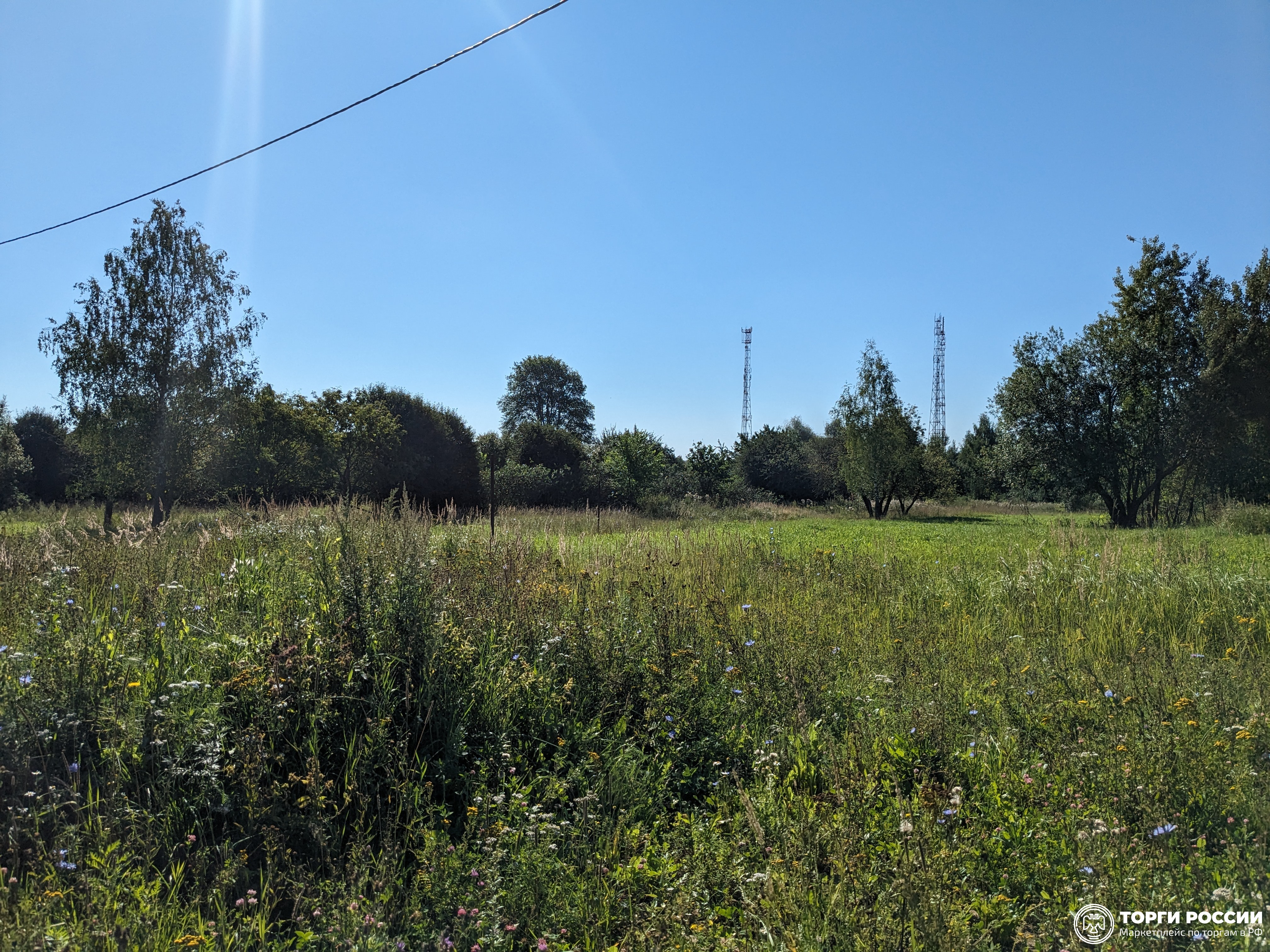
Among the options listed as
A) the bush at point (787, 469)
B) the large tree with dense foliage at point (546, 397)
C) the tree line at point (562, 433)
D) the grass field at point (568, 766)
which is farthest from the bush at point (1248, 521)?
the large tree with dense foliage at point (546, 397)

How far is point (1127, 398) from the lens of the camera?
23.4 meters

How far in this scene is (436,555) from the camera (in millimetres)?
6410

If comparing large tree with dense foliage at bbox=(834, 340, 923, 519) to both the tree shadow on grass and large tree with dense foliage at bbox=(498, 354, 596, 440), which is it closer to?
the tree shadow on grass

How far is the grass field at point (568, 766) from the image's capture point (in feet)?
6.99

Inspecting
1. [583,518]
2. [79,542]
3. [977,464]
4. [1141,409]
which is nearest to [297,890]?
[79,542]

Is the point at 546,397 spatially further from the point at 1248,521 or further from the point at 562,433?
the point at 1248,521

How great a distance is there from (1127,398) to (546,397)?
41748mm

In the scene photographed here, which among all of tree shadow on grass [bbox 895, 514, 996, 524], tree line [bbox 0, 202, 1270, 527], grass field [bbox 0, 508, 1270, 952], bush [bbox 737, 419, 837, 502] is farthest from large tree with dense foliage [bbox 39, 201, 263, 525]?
bush [bbox 737, 419, 837, 502]

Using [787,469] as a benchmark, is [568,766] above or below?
below

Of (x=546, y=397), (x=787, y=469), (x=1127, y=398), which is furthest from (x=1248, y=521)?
(x=546, y=397)

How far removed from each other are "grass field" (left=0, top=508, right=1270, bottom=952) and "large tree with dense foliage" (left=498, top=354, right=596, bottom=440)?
167 feet

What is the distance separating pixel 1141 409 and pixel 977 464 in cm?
2948

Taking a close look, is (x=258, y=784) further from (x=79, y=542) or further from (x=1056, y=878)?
(x=79, y=542)

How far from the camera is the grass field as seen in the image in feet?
6.99
